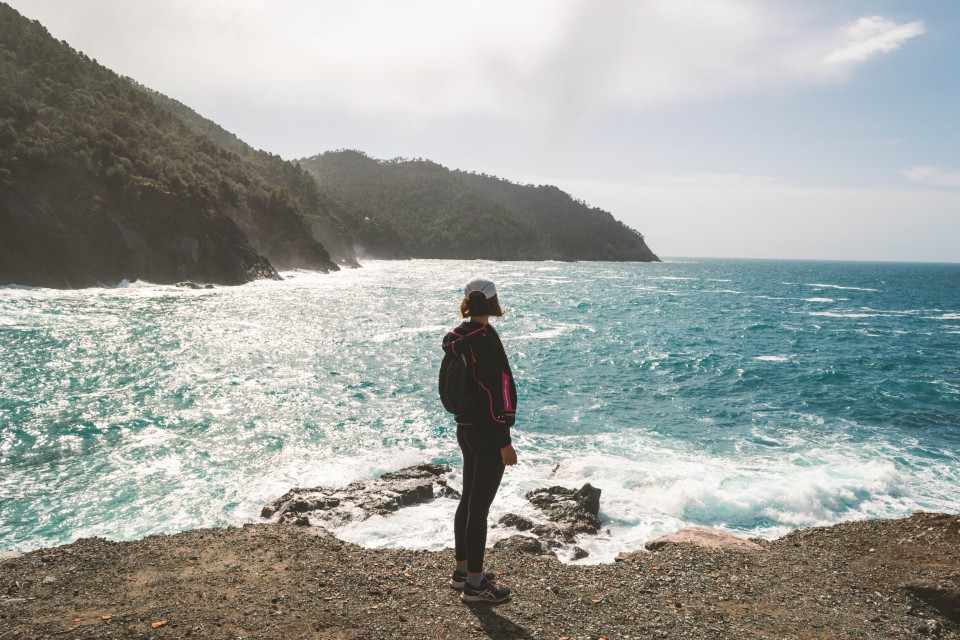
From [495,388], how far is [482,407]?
0.76ft

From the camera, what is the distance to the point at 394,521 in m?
11.4

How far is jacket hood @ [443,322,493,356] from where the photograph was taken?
5445 mm

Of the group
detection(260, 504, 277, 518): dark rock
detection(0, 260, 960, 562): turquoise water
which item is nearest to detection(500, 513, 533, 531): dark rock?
detection(0, 260, 960, 562): turquoise water

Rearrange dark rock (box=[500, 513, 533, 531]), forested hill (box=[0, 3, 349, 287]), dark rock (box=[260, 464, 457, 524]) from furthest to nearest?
forested hill (box=[0, 3, 349, 287]), dark rock (box=[260, 464, 457, 524]), dark rock (box=[500, 513, 533, 531])

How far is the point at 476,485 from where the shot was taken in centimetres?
557

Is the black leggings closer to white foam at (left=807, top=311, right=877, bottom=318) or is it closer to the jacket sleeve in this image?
the jacket sleeve

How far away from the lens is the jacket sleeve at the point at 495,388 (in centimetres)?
540

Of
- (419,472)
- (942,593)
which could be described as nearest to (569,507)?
(419,472)

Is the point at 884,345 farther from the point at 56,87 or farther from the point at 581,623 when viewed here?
the point at 56,87

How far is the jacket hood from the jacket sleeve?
78mm

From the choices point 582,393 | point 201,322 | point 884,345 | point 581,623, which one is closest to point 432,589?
point 581,623

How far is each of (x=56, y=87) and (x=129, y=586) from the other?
77688 millimetres

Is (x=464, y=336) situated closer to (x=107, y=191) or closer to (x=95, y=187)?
(x=95, y=187)

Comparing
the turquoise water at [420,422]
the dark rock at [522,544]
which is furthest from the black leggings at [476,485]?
the turquoise water at [420,422]
